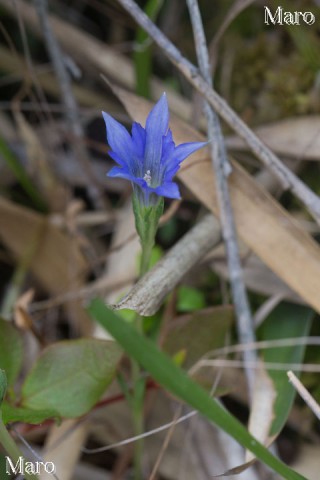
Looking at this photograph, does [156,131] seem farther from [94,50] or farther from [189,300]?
[94,50]

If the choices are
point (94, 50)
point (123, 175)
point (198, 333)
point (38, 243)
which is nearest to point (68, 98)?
point (94, 50)

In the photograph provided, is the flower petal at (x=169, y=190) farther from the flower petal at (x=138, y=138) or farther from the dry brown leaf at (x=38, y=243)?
the dry brown leaf at (x=38, y=243)

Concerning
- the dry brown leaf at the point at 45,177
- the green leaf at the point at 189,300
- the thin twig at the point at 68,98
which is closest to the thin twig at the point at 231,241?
the green leaf at the point at 189,300

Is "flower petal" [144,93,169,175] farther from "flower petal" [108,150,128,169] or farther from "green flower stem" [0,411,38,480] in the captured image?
"green flower stem" [0,411,38,480]

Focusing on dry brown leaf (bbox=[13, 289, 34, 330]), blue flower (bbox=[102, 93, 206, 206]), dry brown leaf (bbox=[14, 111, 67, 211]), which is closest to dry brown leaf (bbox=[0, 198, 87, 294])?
dry brown leaf (bbox=[14, 111, 67, 211])

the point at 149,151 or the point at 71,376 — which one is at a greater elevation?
the point at 149,151

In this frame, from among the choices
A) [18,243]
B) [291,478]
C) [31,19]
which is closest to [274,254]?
[291,478]

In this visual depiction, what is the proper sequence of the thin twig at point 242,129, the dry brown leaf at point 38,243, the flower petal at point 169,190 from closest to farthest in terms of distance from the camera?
1. the flower petal at point 169,190
2. the thin twig at point 242,129
3. the dry brown leaf at point 38,243
